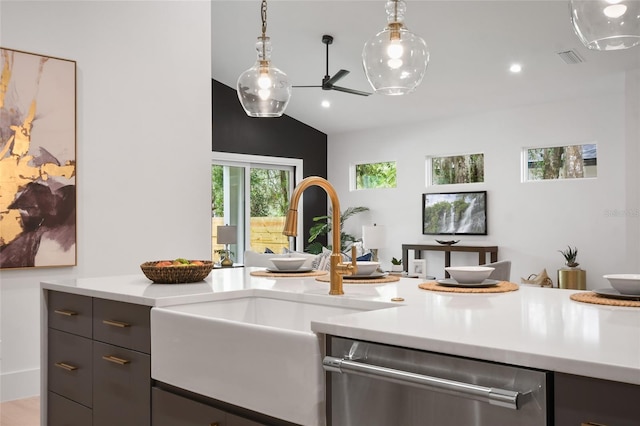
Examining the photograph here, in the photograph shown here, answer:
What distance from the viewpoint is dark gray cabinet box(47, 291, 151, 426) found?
2.00m

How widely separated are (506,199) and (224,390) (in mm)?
7012

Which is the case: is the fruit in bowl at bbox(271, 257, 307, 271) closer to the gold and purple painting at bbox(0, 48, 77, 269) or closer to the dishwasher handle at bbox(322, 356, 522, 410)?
the dishwasher handle at bbox(322, 356, 522, 410)

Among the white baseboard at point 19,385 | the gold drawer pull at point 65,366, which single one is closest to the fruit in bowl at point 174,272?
the gold drawer pull at point 65,366

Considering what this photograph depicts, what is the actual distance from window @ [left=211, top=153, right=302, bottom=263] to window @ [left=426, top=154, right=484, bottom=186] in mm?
2242

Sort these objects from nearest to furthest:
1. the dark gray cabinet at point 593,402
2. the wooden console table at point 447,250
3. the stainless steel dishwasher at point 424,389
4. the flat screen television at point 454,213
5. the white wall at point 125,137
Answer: the dark gray cabinet at point 593,402
the stainless steel dishwasher at point 424,389
the white wall at point 125,137
the wooden console table at point 447,250
the flat screen television at point 454,213

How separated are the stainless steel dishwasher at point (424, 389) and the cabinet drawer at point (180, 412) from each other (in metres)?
0.46

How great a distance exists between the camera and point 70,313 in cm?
238

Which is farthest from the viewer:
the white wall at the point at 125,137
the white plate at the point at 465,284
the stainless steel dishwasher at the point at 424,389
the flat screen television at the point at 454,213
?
the flat screen television at the point at 454,213

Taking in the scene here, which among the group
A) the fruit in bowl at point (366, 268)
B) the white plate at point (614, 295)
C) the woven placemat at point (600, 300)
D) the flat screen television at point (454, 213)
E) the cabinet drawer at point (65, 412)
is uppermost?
the flat screen television at point (454, 213)

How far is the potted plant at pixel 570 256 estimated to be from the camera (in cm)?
716

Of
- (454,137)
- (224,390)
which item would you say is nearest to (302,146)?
(454,137)

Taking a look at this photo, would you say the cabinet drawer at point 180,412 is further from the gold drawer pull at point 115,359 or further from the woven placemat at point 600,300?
the woven placemat at point 600,300

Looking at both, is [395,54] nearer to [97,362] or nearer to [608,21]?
[608,21]

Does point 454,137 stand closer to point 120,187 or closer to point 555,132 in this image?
point 555,132
